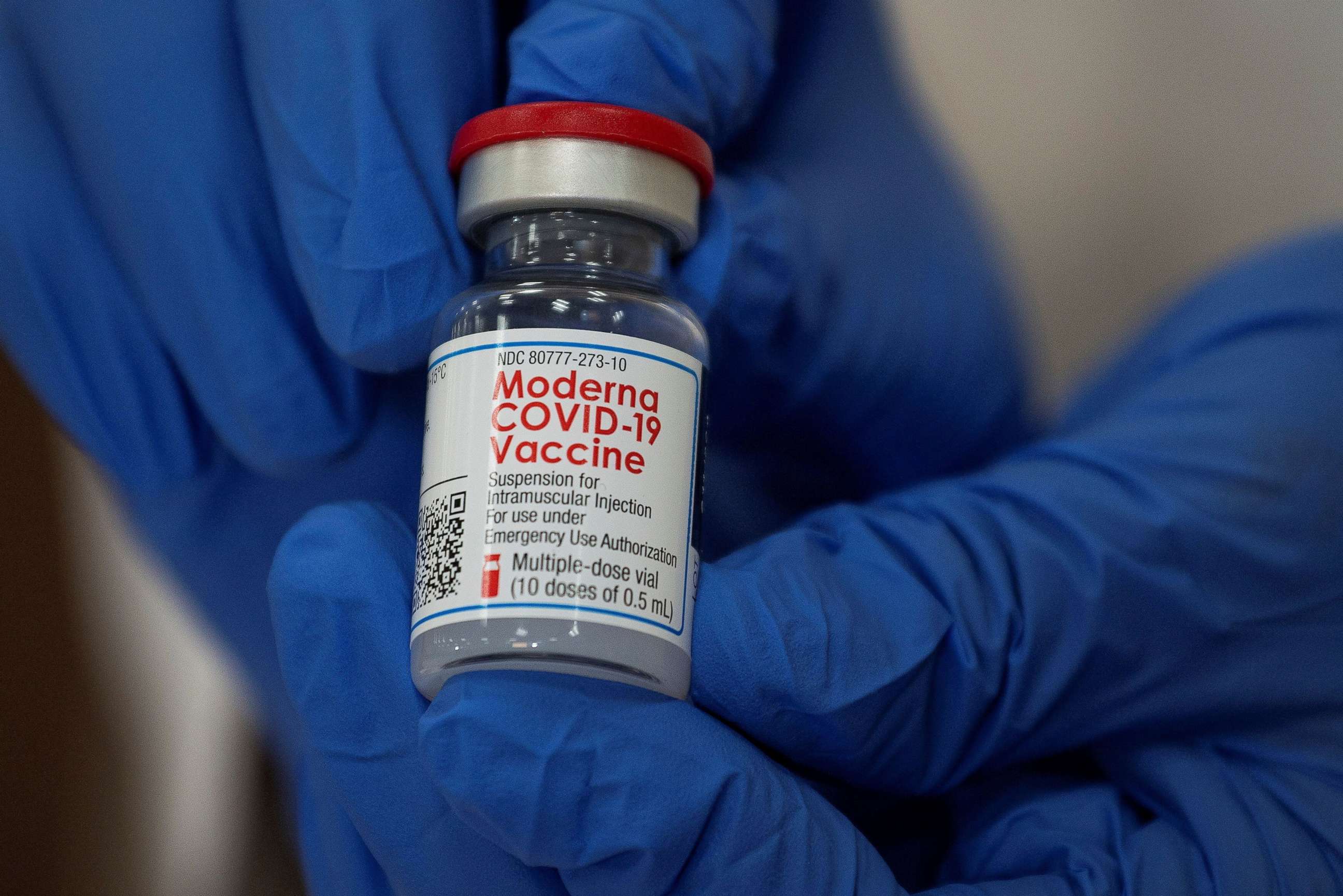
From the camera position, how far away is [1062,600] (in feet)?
2.31

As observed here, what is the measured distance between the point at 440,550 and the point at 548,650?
84mm

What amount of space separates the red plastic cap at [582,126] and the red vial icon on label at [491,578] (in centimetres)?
25

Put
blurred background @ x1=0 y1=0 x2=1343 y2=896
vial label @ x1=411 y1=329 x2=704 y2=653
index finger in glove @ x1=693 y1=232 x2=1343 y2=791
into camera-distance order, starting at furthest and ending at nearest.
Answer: blurred background @ x1=0 y1=0 x2=1343 y2=896, index finger in glove @ x1=693 y1=232 x2=1343 y2=791, vial label @ x1=411 y1=329 x2=704 y2=653

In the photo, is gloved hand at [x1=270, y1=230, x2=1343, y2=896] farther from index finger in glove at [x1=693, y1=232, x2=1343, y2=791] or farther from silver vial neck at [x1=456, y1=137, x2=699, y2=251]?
silver vial neck at [x1=456, y1=137, x2=699, y2=251]

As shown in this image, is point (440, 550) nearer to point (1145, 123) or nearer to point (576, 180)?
point (576, 180)

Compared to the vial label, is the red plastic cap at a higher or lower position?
higher

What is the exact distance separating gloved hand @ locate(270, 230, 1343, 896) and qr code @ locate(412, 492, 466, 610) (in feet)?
0.18

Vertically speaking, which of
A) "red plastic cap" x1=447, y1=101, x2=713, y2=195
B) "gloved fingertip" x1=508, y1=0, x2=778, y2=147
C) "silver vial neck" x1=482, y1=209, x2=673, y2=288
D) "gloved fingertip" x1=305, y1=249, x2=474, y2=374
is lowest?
"gloved fingertip" x1=305, y1=249, x2=474, y2=374

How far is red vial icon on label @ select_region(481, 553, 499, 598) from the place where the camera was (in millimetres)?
510

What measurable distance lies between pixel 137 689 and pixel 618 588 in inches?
29.5

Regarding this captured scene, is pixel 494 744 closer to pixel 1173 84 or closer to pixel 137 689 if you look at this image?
pixel 137 689

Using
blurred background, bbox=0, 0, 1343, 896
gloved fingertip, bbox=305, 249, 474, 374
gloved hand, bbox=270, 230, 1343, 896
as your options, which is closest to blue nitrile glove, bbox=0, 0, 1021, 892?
gloved fingertip, bbox=305, 249, 474, 374

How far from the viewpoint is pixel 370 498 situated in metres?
0.80

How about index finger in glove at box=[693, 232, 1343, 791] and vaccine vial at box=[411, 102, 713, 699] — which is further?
index finger in glove at box=[693, 232, 1343, 791]
